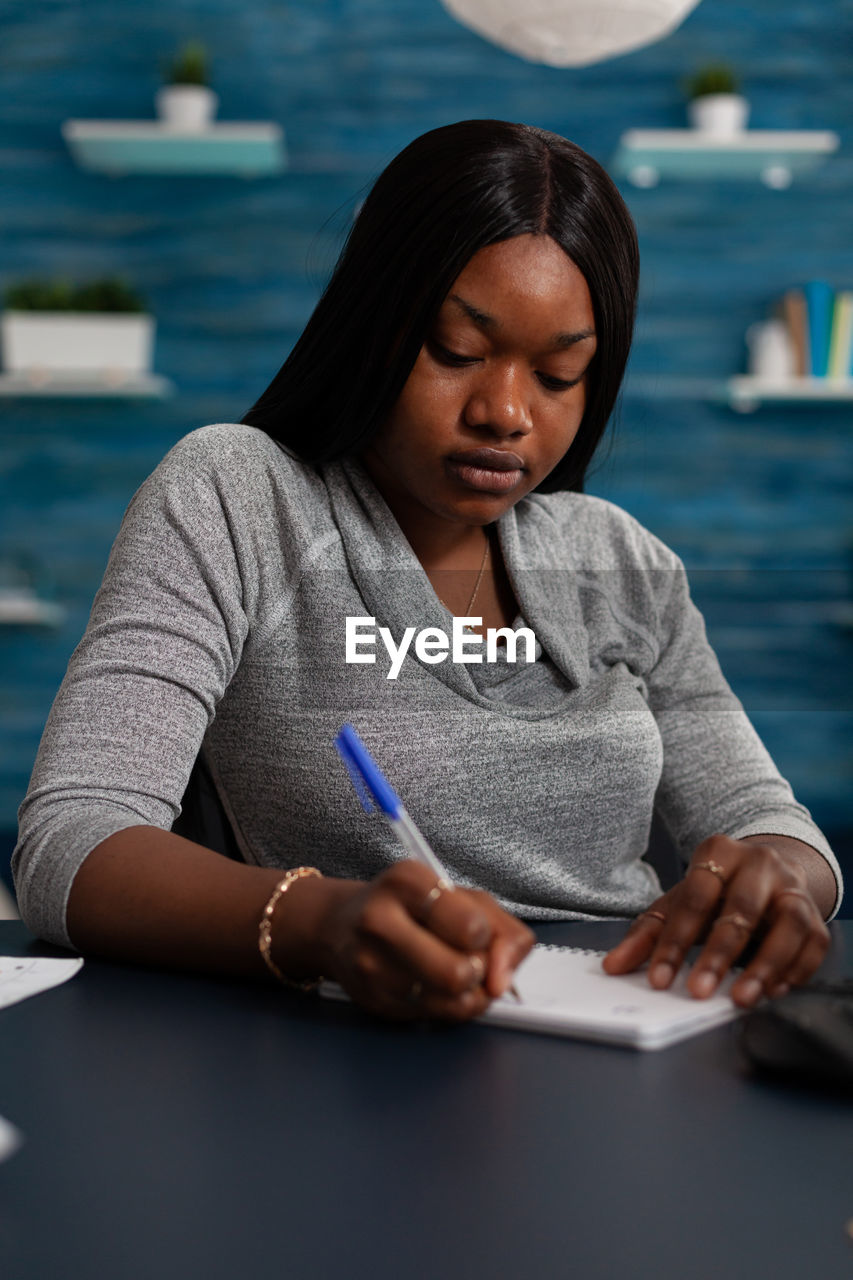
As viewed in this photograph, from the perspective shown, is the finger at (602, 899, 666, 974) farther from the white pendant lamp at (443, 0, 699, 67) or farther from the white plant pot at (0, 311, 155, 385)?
the white plant pot at (0, 311, 155, 385)

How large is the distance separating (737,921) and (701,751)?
50 centimetres

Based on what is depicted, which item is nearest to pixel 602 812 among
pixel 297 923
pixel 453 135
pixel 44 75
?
pixel 297 923

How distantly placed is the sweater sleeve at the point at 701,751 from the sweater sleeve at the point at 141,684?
45cm

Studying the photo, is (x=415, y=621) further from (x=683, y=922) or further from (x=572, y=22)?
(x=572, y=22)

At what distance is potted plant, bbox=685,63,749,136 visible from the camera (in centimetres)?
331

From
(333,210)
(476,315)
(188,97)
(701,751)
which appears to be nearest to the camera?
(476,315)

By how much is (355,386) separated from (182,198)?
2706mm

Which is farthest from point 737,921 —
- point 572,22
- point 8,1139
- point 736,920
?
point 572,22

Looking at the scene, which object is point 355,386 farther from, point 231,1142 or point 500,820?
point 231,1142

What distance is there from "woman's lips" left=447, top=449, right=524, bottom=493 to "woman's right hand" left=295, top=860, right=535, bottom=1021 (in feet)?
1.53

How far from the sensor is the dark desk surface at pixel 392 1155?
432 mm

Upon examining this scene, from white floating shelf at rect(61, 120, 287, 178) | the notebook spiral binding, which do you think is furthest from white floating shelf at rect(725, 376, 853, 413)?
the notebook spiral binding

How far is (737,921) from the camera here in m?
0.72

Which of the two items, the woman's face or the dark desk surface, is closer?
the dark desk surface
